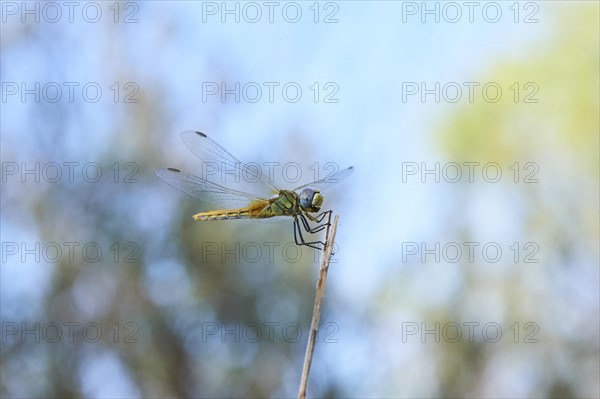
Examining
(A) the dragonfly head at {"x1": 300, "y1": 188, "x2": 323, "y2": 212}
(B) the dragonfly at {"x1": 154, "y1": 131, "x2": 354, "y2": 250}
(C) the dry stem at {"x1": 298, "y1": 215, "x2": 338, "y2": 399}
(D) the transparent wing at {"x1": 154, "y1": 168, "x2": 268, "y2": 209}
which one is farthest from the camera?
(D) the transparent wing at {"x1": 154, "y1": 168, "x2": 268, "y2": 209}

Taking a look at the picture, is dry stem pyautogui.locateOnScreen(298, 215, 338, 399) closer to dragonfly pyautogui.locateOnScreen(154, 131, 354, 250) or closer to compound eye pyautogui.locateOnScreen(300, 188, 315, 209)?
compound eye pyautogui.locateOnScreen(300, 188, 315, 209)

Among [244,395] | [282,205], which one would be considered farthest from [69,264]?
[282,205]

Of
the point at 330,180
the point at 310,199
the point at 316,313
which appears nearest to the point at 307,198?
the point at 310,199

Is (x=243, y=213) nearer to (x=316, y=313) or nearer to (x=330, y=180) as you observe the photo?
(x=330, y=180)

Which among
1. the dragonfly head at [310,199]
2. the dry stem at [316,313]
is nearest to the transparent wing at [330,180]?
the dragonfly head at [310,199]

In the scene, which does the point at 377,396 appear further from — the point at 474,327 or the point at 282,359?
the point at 474,327

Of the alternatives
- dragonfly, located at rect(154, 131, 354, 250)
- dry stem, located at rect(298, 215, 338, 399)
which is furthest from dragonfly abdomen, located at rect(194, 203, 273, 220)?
dry stem, located at rect(298, 215, 338, 399)
